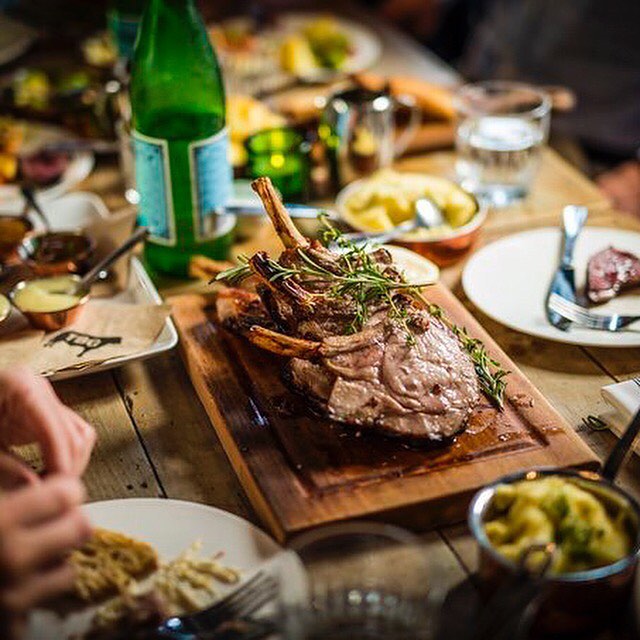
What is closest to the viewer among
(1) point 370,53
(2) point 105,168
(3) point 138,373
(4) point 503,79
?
(3) point 138,373

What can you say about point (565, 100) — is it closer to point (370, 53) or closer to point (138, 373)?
point (370, 53)

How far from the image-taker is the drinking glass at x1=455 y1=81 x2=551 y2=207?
2227 millimetres

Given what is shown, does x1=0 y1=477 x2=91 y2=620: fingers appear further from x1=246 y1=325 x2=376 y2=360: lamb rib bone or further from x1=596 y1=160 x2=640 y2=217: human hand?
x1=596 y1=160 x2=640 y2=217: human hand

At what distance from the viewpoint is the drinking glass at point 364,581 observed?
1.06 metres

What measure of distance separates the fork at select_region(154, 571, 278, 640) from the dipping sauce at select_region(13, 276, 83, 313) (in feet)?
2.35

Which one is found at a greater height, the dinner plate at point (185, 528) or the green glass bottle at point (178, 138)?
the green glass bottle at point (178, 138)

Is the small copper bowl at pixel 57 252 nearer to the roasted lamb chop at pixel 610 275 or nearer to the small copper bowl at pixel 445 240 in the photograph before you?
the small copper bowl at pixel 445 240

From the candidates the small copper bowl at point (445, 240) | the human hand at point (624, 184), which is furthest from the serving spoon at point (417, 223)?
the human hand at point (624, 184)

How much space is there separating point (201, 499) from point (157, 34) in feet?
3.35

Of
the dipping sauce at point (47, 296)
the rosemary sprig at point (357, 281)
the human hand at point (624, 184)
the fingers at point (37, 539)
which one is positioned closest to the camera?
the fingers at point (37, 539)

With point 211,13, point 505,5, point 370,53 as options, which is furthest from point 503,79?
point 211,13

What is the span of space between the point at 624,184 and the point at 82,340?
1870 millimetres

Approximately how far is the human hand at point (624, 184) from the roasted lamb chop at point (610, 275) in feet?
3.23

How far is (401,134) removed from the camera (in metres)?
2.44
